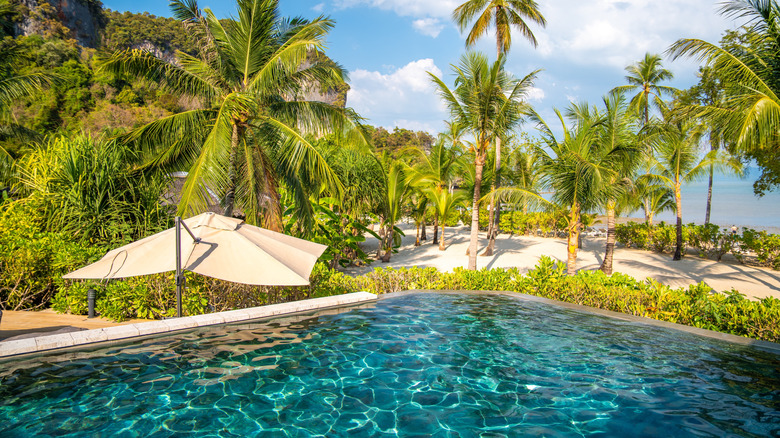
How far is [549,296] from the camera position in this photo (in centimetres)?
938

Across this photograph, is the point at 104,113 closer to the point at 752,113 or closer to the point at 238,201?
the point at 238,201

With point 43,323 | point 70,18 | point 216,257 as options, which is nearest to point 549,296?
point 216,257

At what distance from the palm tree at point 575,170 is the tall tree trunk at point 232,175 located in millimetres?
8140

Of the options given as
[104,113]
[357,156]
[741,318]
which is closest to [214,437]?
[741,318]

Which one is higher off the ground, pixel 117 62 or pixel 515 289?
pixel 117 62

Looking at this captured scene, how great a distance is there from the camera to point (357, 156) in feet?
51.7

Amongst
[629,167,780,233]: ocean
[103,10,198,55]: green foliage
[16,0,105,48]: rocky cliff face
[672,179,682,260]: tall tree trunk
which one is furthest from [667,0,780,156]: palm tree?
[16,0,105,48]: rocky cliff face

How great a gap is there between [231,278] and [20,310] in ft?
16.4

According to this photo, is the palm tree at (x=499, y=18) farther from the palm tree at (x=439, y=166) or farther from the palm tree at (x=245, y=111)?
the palm tree at (x=245, y=111)

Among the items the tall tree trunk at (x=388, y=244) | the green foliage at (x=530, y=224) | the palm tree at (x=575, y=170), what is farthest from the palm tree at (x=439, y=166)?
the green foliage at (x=530, y=224)

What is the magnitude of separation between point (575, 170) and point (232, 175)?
28.3ft

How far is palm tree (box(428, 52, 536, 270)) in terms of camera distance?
1237 centimetres

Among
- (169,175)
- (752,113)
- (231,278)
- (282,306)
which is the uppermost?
(752,113)

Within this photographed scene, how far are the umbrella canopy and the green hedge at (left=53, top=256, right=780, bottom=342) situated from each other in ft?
4.89
